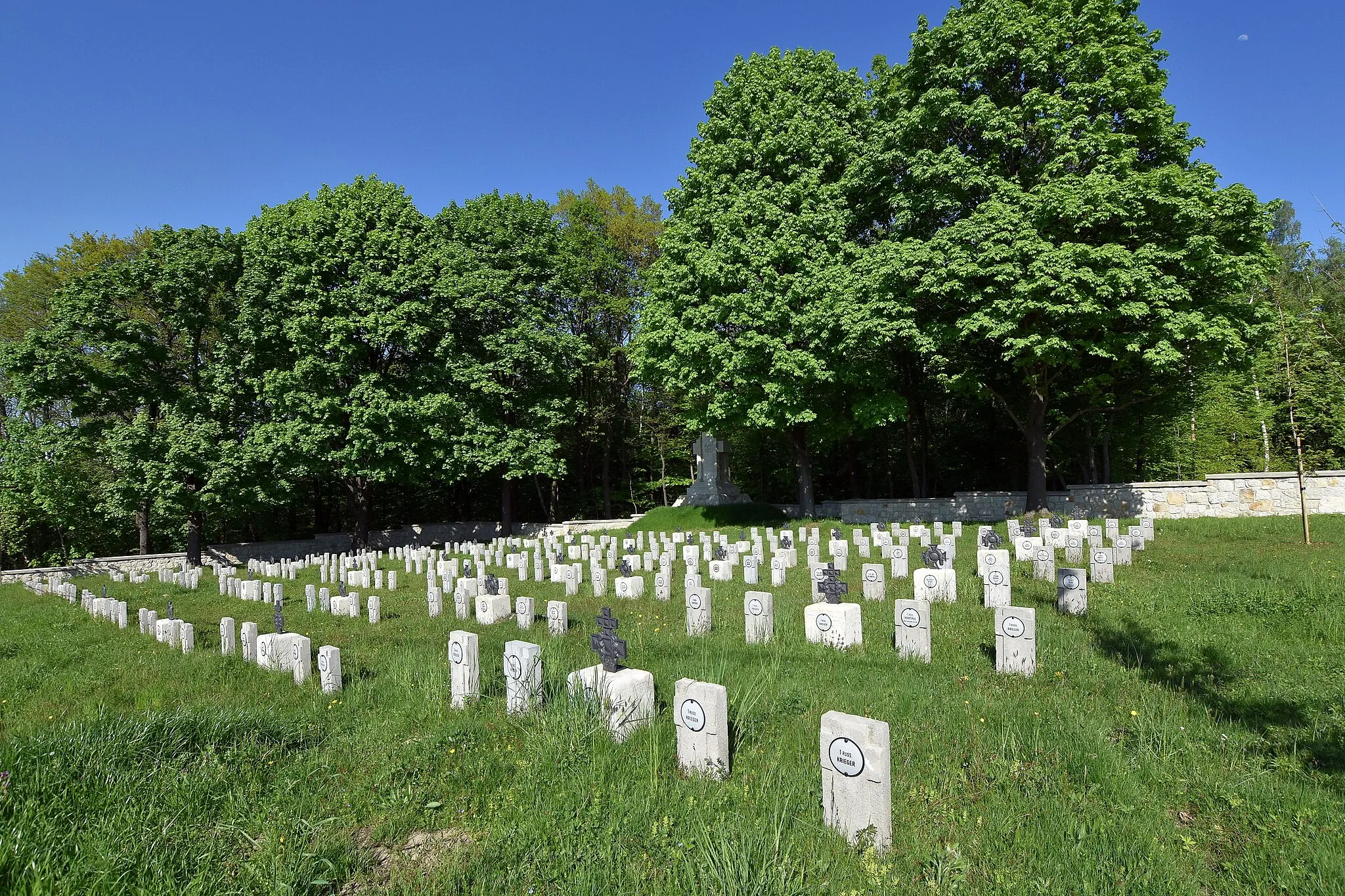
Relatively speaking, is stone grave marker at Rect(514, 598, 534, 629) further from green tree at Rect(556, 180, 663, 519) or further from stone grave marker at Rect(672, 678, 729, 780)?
green tree at Rect(556, 180, 663, 519)

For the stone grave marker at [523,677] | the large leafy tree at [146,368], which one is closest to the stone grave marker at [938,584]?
the stone grave marker at [523,677]

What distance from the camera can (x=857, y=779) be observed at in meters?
3.57

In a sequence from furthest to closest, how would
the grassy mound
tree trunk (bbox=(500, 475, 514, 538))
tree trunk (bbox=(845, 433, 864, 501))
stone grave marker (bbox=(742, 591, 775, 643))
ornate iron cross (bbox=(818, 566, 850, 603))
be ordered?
tree trunk (bbox=(845, 433, 864, 501))
tree trunk (bbox=(500, 475, 514, 538))
the grassy mound
stone grave marker (bbox=(742, 591, 775, 643))
ornate iron cross (bbox=(818, 566, 850, 603))

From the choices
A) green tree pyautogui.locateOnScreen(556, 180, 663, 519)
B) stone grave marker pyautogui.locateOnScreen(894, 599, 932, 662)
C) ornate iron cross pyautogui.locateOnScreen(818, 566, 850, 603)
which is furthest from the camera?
green tree pyautogui.locateOnScreen(556, 180, 663, 519)

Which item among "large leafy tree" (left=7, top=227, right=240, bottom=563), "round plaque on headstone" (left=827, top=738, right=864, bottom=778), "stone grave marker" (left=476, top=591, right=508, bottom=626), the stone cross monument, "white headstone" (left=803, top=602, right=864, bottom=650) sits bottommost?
"stone grave marker" (left=476, top=591, right=508, bottom=626)

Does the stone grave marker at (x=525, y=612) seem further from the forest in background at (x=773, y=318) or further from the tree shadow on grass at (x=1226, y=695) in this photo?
the forest in background at (x=773, y=318)

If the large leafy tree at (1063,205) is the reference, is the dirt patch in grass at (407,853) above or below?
below

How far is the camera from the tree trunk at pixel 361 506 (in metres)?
27.0

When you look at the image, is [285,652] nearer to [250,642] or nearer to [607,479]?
[250,642]

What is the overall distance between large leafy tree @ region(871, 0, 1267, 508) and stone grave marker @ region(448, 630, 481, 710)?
15.0 meters

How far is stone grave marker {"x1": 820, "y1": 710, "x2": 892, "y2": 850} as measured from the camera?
3.49m

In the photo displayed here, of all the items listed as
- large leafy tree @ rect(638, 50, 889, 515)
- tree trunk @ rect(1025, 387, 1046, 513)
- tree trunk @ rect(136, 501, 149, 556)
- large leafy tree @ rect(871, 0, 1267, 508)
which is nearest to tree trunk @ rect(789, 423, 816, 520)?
large leafy tree @ rect(638, 50, 889, 515)

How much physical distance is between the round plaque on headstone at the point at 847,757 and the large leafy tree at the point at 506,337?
23.2 meters

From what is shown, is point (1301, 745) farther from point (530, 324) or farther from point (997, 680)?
point (530, 324)
